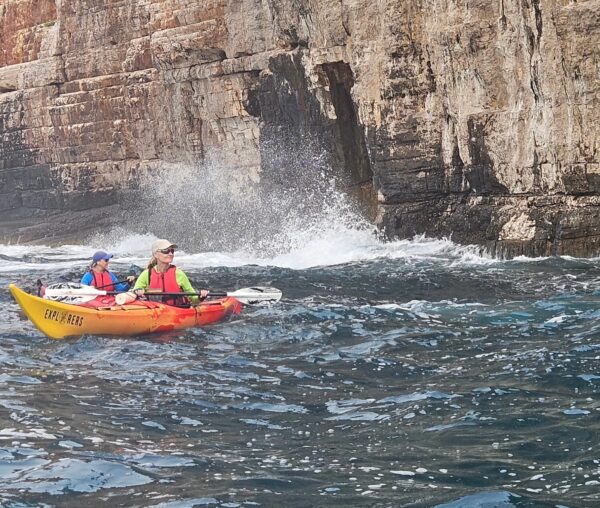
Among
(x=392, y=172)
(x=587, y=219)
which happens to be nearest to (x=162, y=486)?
(x=587, y=219)

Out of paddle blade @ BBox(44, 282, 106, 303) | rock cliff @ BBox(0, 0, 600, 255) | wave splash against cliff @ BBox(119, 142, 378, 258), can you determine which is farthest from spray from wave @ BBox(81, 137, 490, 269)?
paddle blade @ BBox(44, 282, 106, 303)

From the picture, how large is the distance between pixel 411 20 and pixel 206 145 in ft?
25.4

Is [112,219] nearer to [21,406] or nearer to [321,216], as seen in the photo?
[321,216]

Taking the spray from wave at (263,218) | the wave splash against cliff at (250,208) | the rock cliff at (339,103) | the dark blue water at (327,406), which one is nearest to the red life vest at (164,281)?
the dark blue water at (327,406)

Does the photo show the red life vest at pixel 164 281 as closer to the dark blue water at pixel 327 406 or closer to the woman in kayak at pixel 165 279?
the woman in kayak at pixel 165 279

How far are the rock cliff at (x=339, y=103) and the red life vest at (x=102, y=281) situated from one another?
6.03 m

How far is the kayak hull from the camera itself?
959 cm

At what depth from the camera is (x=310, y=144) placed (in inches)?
755

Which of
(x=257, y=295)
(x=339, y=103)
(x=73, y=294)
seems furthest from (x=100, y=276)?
(x=339, y=103)

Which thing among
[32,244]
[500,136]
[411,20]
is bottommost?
[32,244]

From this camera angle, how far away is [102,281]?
10836mm

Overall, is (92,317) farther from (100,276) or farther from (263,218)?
(263,218)

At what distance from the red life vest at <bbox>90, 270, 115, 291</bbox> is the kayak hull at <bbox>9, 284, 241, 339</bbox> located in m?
0.86

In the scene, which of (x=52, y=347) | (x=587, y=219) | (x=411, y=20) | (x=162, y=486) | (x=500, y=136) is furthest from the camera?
(x=411, y=20)
